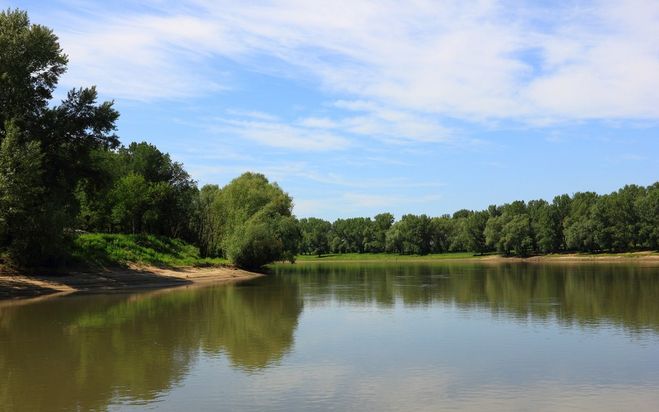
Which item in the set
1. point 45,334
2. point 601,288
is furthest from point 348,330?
point 601,288

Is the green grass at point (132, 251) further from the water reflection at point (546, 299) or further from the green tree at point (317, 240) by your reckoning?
the green tree at point (317, 240)

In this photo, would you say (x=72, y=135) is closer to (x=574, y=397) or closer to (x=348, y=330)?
(x=348, y=330)

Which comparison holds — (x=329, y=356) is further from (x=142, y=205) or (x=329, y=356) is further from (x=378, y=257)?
(x=378, y=257)

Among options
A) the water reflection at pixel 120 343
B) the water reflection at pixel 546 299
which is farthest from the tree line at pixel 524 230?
the water reflection at pixel 120 343

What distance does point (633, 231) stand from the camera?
12019 centimetres

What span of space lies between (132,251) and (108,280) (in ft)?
31.9

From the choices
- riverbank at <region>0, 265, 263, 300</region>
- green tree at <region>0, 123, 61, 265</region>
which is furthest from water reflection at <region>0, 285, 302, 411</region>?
green tree at <region>0, 123, 61, 265</region>

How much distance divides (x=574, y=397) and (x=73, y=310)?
86.4 ft

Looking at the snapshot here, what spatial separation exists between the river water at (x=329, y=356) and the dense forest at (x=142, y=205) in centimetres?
853

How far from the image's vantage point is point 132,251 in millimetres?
57719

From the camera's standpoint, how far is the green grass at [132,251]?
52.2 metres

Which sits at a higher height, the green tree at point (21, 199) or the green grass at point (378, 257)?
the green tree at point (21, 199)

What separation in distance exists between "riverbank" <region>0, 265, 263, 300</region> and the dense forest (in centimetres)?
203

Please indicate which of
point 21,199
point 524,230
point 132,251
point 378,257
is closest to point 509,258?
point 524,230
